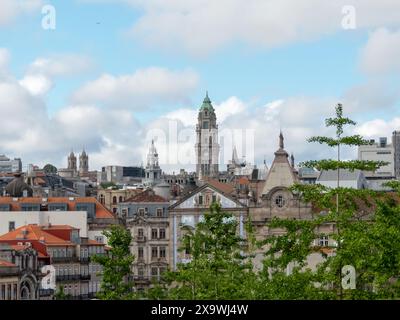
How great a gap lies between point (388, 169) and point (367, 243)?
4477 inches

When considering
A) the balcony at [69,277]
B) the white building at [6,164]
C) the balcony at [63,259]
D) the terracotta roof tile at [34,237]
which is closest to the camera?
the balcony at [69,277]

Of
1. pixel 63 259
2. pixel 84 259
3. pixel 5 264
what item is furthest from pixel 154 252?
pixel 5 264

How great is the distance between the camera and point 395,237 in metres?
22.3

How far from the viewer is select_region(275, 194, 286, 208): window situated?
70125mm

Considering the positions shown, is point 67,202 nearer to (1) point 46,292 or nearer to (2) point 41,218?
(2) point 41,218

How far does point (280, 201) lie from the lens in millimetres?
70312

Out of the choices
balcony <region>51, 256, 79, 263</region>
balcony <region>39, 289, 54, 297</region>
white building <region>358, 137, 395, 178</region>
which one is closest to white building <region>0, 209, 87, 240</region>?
balcony <region>51, 256, 79, 263</region>

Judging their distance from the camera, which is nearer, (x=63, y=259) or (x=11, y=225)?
(x=63, y=259)

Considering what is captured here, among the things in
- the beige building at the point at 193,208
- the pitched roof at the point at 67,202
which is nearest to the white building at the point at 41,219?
the pitched roof at the point at 67,202

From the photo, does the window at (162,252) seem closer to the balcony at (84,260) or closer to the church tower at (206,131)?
the church tower at (206,131)

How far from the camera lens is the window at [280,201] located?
2761 inches
